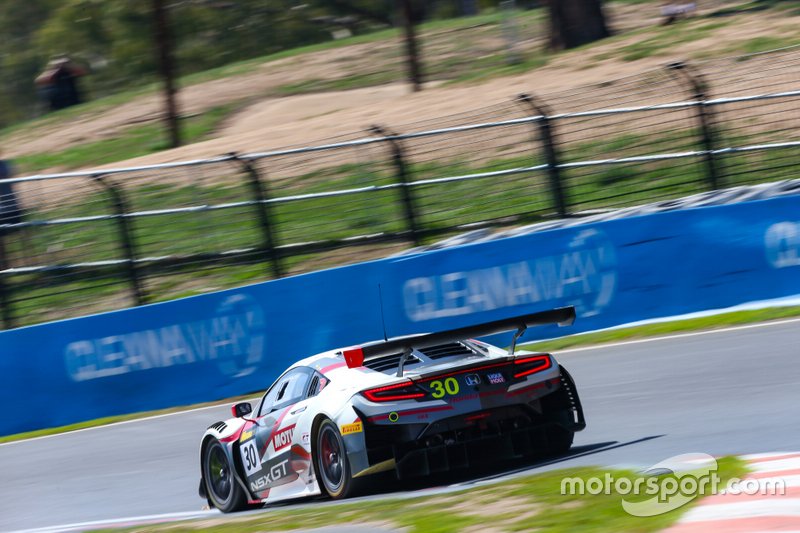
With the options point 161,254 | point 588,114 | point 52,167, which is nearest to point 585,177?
point 588,114

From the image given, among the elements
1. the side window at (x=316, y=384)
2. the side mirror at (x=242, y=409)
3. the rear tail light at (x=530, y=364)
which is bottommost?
the side mirror at (x=242, y=409)

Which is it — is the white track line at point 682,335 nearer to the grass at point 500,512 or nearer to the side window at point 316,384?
the side window at point 316,384

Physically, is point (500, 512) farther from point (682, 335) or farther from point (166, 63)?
point (166, 63)

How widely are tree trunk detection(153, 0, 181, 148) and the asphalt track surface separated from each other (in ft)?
62.2

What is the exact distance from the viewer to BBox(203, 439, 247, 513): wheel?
32.0 feet

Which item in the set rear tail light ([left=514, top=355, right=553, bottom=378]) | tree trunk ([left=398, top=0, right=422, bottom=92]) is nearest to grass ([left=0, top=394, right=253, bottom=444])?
rear tail light ([left=514, top=355, right=553, bottom=378])

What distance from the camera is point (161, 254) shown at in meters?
20.6

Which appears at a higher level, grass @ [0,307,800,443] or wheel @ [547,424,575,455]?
wheel @ [547,424,575,455]

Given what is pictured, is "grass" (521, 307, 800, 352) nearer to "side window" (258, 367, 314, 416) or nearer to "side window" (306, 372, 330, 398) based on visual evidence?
"side window" (258, 367, 314, 416)

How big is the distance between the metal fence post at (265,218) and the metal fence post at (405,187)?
1.97m

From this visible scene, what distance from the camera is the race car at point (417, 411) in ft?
26.3

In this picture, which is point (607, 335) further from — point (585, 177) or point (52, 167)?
point (52, 167)

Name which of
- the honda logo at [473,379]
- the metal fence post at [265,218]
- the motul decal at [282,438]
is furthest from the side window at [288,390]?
the metal fence post at [265,218]

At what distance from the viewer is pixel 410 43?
34156 millimetres
